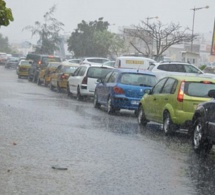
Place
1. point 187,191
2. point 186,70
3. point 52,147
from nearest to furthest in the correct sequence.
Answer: point 187,191 → point 52,147 → point 186,70

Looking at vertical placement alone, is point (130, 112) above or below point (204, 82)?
below

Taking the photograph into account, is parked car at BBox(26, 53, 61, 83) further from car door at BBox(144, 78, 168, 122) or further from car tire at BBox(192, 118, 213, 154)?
car tire at BBox(192, 118, 213, 154)

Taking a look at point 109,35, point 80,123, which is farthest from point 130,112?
Result: point 109,35

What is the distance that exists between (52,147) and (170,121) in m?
3.97

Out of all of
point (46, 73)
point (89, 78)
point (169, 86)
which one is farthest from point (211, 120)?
point (46, 73)

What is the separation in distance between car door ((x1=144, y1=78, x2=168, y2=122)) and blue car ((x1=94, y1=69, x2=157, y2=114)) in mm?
2588

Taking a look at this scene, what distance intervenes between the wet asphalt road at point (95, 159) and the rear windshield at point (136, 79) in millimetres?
2665

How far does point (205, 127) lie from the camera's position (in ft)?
39.6

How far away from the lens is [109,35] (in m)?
73.0

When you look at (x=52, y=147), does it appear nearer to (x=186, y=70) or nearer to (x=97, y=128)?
(x=97, y=128)

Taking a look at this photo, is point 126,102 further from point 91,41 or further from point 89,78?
point 91,41

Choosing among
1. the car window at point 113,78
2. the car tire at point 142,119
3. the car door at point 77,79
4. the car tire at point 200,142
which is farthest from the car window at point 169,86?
the car door at point 77,79

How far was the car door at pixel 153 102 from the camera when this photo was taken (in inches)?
630

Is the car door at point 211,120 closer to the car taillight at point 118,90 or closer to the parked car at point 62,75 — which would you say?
the car taillight at point 118,90
